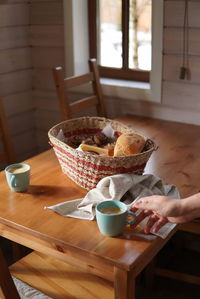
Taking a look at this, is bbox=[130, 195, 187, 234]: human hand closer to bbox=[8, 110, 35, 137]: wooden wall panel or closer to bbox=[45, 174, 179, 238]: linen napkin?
bbox=[45, 174, 179, 238]: linen napkin

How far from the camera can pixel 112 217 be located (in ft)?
4.19

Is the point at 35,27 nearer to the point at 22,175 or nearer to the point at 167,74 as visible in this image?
the point at 167,74

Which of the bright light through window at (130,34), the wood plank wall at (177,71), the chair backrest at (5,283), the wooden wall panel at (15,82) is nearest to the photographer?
the chair backrest at (5,283)

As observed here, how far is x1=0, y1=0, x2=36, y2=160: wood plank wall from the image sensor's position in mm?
2771

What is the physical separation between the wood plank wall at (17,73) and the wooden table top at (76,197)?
3.34 feet

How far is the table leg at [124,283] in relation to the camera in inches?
48.3

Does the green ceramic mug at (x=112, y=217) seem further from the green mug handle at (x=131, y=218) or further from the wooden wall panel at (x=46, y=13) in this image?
the wooden wall panel at (x=46, y=13)

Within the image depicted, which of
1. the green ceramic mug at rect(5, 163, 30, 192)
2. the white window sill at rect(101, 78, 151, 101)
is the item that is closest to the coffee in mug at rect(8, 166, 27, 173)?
the green ceramic mug at rect(5, 163, 30, 192)

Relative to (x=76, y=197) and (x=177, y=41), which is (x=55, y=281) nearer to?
(x=76, y=197)

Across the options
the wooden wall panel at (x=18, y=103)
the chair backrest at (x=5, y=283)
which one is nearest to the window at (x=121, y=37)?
the wooden wall panel at (x=18, y=103)

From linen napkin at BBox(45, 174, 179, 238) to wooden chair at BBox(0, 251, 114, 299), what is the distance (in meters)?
0.30

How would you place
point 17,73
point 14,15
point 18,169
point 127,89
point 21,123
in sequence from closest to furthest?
point 18,169
point 127,89
point 14,15
point 17,73
point 21,123

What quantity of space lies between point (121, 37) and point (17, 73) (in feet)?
2.36

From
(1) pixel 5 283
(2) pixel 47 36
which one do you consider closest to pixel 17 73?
(2) pixel 47 36
